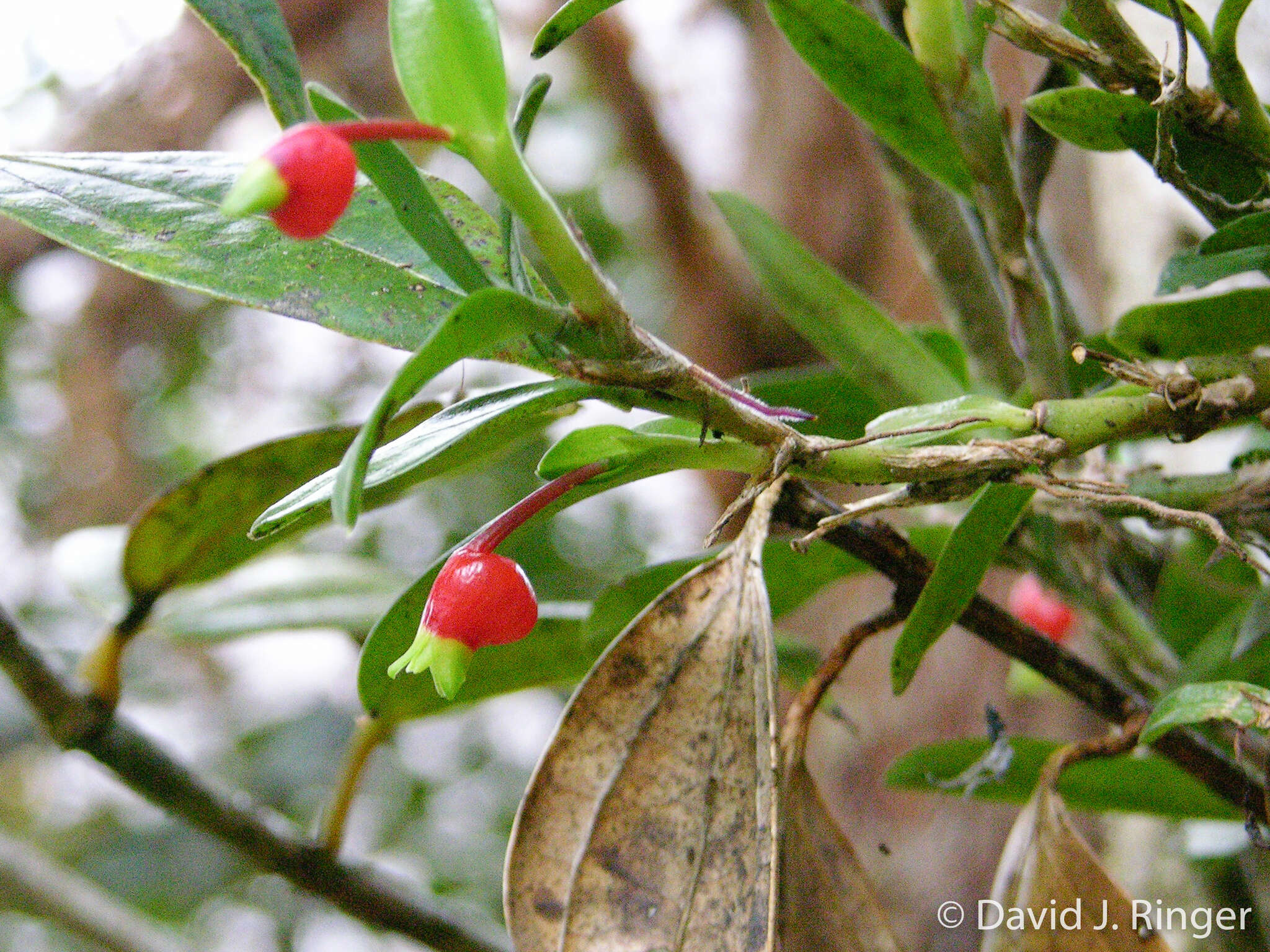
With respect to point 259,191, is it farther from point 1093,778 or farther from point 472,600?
point 1093,778

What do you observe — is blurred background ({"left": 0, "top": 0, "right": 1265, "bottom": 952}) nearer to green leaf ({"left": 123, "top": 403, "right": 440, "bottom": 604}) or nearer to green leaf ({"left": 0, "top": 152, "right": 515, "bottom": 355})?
green leaf ({"left": 123, "top": 403, "right": 440, "bottom": 604})

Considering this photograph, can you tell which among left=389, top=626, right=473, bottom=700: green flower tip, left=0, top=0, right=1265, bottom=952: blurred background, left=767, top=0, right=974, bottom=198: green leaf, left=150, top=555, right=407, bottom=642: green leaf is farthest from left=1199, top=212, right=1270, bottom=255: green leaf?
left=0, top=0, right=1265, bottom=952: blurred background

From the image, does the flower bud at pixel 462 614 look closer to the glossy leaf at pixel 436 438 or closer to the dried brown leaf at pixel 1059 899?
the glossy leaf at pixel 436 438

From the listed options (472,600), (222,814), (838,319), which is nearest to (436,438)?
(472,600)

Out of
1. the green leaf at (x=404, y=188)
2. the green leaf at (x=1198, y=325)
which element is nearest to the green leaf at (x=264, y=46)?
the green leaf at (x=404, y=188)

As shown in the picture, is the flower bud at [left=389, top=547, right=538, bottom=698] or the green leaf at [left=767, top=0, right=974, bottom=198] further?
the green leaf at [left=767, top=0, right=974, bottom=198]

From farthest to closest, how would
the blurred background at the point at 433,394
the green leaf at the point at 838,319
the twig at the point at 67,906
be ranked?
the blurred background at the point at 433,394 → the twig at the point at 67,906 → the green leaf at the point at 838,319

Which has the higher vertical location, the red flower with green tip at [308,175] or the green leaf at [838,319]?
the red flower with green tip at [308,175]

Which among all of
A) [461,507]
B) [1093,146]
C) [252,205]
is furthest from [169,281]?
[461,507]

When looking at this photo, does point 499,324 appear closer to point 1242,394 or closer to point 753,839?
point 753,839
